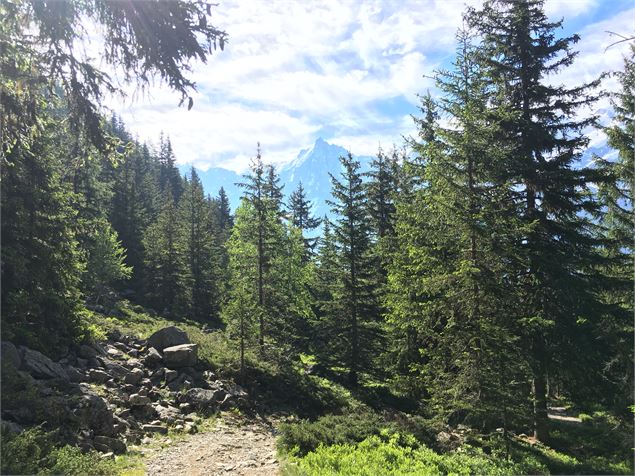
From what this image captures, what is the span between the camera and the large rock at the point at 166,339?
68.7 feet

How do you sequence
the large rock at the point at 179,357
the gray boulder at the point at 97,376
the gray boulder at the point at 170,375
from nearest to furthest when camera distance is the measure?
the gray boulder at the point at 97,376
the gray boulder at the point at 170,375
the large rock at the point at 179,357

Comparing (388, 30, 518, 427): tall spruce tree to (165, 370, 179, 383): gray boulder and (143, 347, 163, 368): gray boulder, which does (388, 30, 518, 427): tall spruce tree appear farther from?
(143, 347, 163, 368): gray boulder

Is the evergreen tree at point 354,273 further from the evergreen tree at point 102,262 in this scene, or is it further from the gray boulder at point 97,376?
the evergreen tree at point 102,262

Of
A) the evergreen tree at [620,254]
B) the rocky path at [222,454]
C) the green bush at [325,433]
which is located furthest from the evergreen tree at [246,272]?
the evergreen tree at [620,254]

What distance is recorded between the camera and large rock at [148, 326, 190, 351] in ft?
68.7

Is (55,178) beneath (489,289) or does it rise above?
above

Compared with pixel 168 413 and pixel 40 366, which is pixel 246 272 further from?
pixel 40 366

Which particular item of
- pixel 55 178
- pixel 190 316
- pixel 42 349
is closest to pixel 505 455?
pixel 42 349

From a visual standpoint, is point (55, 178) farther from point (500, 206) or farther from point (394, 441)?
point (500, 206)

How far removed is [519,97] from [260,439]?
17668mm

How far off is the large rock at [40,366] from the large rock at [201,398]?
15.9 ft

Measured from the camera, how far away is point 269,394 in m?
21.2

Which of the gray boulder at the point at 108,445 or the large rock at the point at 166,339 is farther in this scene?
the large rock at the point at 166,339

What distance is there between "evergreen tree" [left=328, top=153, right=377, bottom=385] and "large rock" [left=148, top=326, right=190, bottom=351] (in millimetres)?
9671
